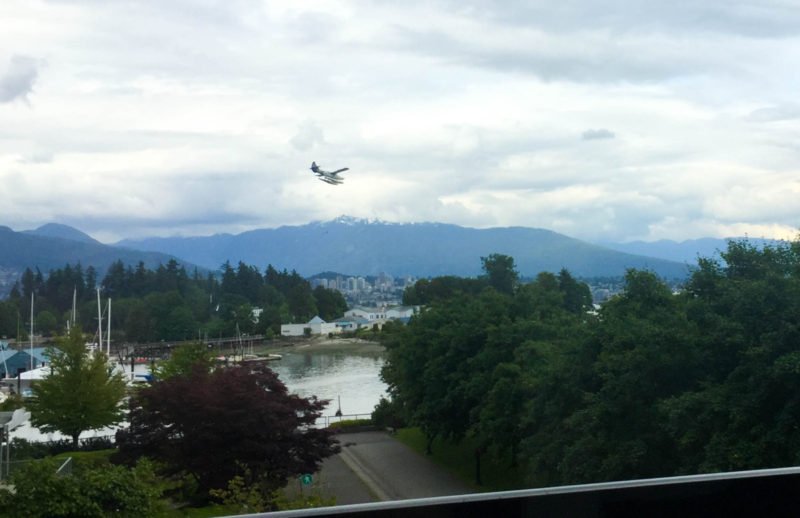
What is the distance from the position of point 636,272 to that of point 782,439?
2.10 metres

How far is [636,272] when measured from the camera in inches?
242

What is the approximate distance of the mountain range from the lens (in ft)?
25.7

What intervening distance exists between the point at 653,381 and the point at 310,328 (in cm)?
371

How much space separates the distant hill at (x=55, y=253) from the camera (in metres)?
7.39

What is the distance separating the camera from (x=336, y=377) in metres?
7.87

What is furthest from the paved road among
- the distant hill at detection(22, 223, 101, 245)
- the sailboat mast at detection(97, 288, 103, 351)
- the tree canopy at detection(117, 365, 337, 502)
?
the distant hill at detection(22, 223, 101, 245)

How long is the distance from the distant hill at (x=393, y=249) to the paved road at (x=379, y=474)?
8.43ft

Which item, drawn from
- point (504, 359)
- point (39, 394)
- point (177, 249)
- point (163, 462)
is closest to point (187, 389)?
A: point (163, 462)

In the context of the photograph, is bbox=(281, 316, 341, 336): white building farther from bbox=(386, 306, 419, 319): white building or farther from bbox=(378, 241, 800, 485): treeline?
bbox=(378, 241, 800, 485): treeline

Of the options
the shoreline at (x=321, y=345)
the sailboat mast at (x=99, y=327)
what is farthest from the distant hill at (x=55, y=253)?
the shoreline at (x=321, y=345)

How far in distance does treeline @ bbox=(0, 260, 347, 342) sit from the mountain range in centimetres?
27

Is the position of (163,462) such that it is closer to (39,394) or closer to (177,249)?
(39,394)

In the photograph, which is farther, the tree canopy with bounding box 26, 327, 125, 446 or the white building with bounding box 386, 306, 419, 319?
the white building with bounding box 386, 306, 419, 319

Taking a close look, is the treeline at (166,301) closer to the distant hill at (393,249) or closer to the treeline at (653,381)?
the distant hill at (393,249)
